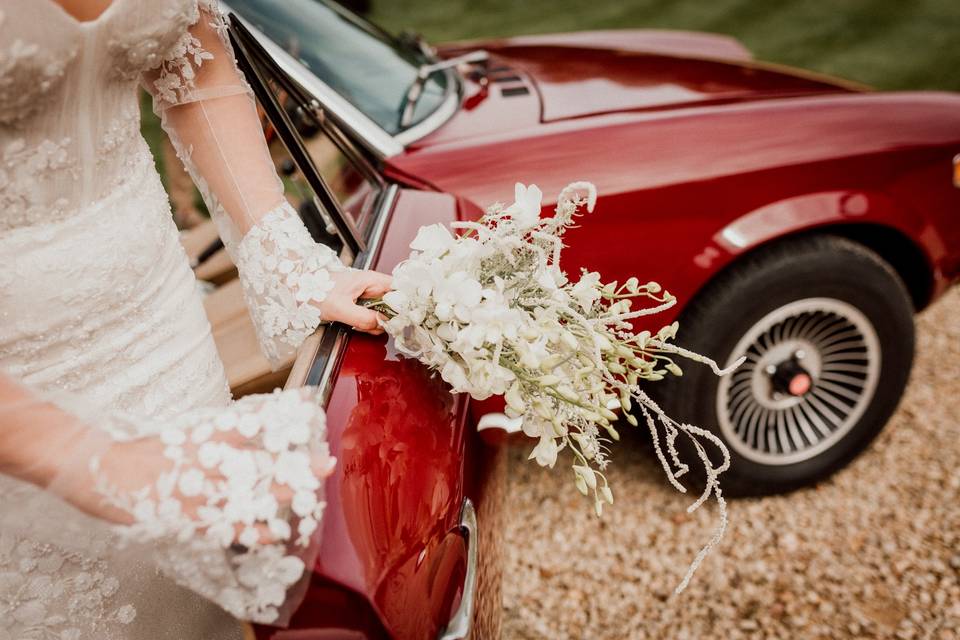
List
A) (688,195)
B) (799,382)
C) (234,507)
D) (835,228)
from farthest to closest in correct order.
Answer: (799,382) → (835,228) → (688,195) → (234,507)

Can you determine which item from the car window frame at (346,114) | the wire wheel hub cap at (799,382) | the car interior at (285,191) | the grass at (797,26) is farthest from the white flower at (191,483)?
the grass at (797,26)

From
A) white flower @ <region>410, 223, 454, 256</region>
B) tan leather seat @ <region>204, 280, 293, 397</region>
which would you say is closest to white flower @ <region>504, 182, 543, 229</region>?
white flower @ <region>410, 223, 454, 256</region>

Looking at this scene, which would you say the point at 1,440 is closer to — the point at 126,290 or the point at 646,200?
the point at 126,290

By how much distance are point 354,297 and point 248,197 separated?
34 cm

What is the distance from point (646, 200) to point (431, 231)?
2.90 feet

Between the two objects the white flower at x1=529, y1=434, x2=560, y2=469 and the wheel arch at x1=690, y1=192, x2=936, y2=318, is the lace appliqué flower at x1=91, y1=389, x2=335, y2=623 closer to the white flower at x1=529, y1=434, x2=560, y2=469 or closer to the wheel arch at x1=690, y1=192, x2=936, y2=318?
the white flower at x1=529, y1=434, x2=560, y2=469

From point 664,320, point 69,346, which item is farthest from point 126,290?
point 664,320

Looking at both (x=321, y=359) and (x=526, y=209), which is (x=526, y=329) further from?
(x=321, y=359)

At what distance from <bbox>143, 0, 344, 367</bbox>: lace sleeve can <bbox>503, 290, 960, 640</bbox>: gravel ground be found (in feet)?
4.26

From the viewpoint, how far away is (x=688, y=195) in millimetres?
1948

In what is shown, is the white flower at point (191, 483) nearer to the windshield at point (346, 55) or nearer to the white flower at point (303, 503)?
the white flower at point (303, 503)

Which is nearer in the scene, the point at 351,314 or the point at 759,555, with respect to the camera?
the point at 351,314

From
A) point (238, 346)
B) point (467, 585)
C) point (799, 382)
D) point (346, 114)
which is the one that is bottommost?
point (799, 382)

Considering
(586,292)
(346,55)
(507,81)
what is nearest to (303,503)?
(586,292)
